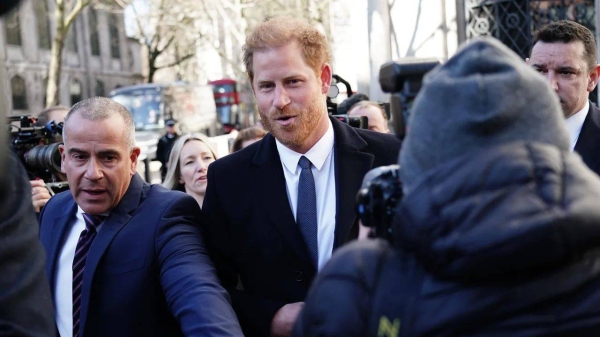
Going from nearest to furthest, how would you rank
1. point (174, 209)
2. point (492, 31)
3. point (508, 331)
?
point (508, 331), point (174, 209), point (492, 31)

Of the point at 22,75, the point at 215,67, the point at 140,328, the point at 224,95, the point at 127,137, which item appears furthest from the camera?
the point at 215,67

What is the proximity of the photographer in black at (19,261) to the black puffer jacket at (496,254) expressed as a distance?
26.3 inches

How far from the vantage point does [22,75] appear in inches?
1449

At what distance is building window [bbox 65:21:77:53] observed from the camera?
1667 inches

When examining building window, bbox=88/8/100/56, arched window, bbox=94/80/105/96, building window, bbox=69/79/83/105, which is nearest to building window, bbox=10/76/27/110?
building window, bbox=69/79/83/105

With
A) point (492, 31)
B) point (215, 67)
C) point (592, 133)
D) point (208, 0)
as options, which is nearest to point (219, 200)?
point (592, 133)

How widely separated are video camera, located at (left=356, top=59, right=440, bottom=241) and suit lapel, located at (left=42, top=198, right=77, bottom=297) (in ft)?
6.38

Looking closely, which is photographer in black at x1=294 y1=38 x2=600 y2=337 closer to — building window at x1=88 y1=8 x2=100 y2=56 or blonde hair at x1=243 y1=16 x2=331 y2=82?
blonde hair at x1=243 y1=16 x2=331 y2=82

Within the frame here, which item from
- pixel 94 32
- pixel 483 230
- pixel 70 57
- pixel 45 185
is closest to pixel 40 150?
pixel 45 185

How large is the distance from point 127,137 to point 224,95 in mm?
38305

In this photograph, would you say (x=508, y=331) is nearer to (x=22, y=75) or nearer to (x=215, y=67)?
(x=22, y=75)

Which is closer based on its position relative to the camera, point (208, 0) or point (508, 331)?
point (508, 331)

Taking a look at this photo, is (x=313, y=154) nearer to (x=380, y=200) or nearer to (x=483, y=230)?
(x=380, y=200)

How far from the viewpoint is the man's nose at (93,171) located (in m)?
3.42
